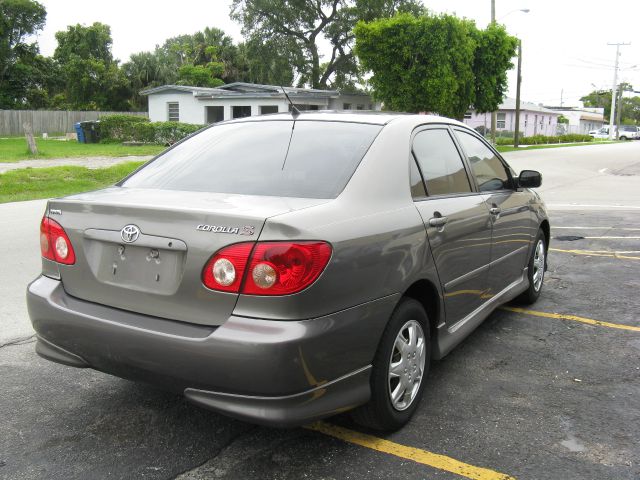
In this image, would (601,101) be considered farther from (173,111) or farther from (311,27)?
(173,111)

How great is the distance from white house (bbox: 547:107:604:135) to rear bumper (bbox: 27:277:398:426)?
8827 centimetres

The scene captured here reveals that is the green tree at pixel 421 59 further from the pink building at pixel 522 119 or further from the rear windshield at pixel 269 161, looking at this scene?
the pink building at pixel 522 119

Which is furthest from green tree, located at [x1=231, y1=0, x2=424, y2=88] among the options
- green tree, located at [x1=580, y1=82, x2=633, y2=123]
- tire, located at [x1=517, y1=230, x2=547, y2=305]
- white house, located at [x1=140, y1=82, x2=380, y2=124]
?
green tree, located at [x1=580, y1=82, x2=633, y2=123]

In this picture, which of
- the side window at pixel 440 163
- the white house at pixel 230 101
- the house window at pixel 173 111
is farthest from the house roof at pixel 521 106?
the side window at pixel 440 163

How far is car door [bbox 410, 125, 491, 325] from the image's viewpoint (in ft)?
11.4

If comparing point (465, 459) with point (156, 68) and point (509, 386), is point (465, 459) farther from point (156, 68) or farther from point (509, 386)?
point (156, 68)

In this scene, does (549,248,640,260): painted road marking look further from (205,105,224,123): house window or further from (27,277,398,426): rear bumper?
(205,105,224,123): house window

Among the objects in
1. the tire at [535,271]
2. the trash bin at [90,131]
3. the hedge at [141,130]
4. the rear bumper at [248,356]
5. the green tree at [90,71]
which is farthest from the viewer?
the green tree at [90,71]

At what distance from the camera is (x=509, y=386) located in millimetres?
3803

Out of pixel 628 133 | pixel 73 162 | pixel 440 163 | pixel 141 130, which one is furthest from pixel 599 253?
pixel 628 133

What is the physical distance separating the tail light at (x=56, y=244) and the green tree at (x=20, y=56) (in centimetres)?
5370

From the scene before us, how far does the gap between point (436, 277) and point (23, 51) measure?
5816cm

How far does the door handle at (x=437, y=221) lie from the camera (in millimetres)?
3377

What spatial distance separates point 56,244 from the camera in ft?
10.3
